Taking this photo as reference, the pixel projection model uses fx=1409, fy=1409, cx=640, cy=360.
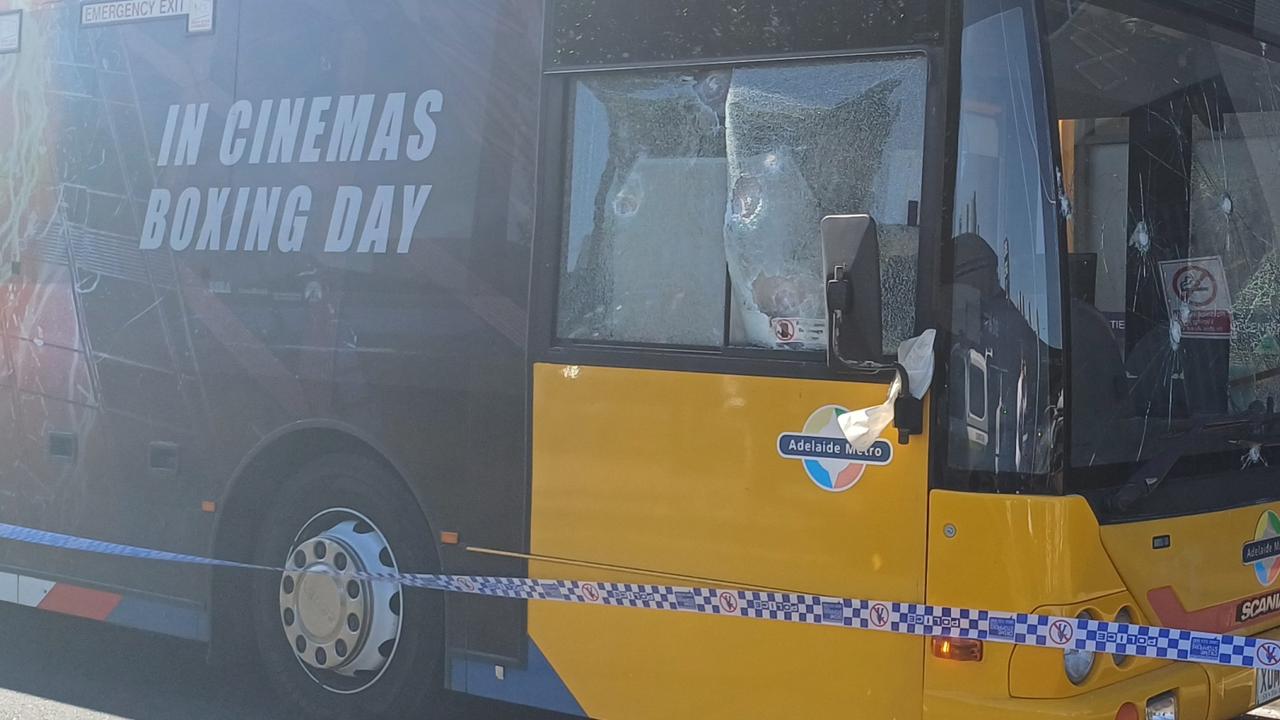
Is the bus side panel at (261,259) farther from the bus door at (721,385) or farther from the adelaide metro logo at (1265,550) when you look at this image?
the adelaide metro logo at (1265,550)

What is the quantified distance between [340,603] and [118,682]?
1.84 m

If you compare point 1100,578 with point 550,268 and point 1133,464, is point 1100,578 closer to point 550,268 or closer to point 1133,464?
Result: point 1133,464

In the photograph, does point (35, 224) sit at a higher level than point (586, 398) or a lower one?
higher

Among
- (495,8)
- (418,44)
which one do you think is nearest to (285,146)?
(418,44)

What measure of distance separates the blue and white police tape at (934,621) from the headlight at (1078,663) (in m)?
0.03

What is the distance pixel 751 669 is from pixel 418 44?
272 cm

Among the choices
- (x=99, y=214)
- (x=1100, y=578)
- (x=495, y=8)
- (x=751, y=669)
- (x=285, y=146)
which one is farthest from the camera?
(x=99, y=214)

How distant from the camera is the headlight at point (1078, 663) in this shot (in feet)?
13.6

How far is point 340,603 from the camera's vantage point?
5863 millimetres

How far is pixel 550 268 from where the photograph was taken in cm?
509

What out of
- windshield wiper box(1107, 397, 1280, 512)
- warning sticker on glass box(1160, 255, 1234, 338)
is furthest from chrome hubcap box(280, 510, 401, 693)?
warning sticker on glass box(1160, 255, 1234, 338)

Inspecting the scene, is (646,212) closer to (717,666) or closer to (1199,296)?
(717,666)

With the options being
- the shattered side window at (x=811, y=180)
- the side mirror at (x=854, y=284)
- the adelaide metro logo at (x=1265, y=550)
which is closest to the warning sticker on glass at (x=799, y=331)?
the shattered side window at (x=811, y=180)

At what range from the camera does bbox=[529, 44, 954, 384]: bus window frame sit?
13.9 ft
